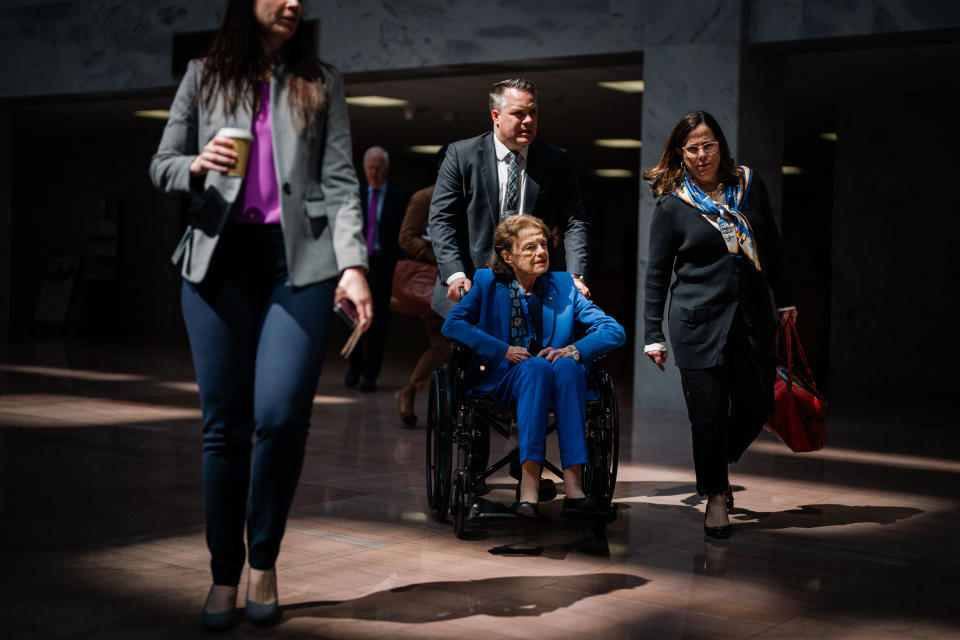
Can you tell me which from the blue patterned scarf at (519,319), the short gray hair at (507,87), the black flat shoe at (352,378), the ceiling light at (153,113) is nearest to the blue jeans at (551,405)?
the blue patterned scarf at (519,319)

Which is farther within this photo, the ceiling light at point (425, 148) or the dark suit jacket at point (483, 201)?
the ceiling light at point (425, 148)

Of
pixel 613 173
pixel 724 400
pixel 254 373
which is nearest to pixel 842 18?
pixel 724 400

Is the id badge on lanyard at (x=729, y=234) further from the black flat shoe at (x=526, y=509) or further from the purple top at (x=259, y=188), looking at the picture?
the purple top at (x=259, y=188)

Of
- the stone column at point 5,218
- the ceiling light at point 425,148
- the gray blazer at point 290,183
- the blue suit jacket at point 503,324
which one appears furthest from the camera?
the ceiling light at point 425,148

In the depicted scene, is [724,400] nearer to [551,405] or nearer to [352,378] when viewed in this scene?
[551,405]

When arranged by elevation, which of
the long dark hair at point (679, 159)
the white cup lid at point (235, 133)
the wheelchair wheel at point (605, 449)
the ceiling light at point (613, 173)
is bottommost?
the wheelchair wheel at point (605, 449)

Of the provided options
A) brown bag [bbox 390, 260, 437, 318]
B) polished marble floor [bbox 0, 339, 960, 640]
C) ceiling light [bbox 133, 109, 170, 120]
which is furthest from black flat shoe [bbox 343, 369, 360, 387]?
ceiling light [bbox 133, 109, 170, 120]

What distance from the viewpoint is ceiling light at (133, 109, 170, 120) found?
590 inches

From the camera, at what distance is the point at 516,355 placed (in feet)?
13.8

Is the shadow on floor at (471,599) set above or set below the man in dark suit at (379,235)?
below

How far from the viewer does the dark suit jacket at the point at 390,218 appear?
960cm

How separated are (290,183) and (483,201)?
1.94 metres

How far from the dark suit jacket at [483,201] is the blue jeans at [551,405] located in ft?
2.22

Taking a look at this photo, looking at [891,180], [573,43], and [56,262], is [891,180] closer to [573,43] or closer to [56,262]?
[573,43]
